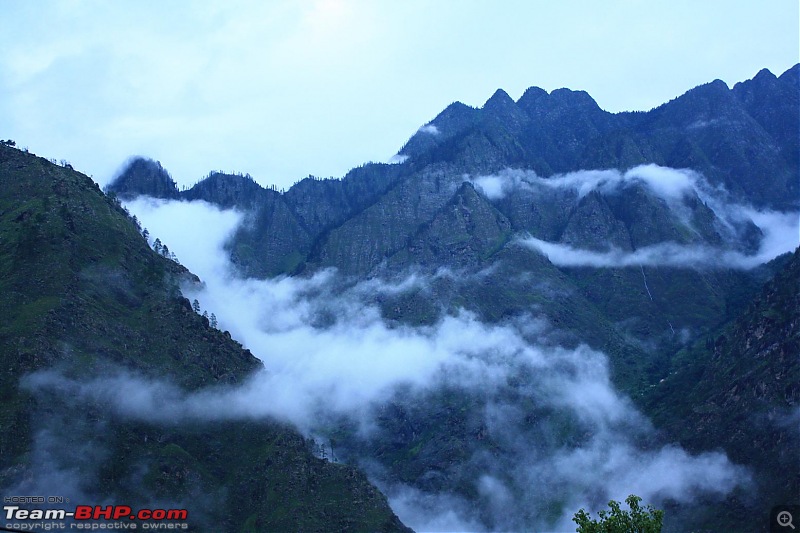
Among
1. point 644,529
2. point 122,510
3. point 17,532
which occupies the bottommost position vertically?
point 17,532

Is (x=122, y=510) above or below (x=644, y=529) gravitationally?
above

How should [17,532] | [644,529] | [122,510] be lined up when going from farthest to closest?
[122,510]
[644,529]
[17,532]

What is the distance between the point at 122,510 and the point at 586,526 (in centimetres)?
10262

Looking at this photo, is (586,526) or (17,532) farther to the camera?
(586,526)

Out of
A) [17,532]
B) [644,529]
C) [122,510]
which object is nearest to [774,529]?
[644,529]

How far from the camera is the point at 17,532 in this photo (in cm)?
8019

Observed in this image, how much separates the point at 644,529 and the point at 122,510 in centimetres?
11159

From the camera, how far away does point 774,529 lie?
183625mm

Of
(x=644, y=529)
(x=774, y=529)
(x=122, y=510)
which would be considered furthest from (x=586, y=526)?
(x=122, y=510)

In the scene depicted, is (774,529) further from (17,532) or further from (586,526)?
(17,532)

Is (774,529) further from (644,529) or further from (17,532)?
(17,532)

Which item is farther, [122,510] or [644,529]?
[122,510]

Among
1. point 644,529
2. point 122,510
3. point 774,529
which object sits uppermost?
point 122,510

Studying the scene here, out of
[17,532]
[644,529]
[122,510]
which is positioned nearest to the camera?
[17,532]
